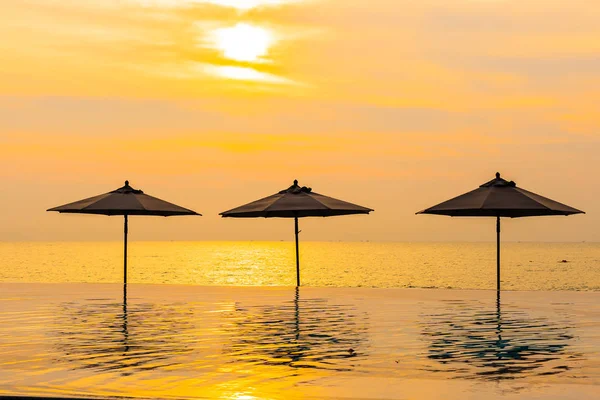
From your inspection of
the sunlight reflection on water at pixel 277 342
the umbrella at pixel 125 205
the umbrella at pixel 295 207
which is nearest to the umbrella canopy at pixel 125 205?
the umbrella at pixel 125 205

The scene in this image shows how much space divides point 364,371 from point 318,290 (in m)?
14.4

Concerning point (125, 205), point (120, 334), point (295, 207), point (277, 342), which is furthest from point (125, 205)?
point (277, 342)

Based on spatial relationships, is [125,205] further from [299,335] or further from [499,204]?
[299,335]

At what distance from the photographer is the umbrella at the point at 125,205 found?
78.1ft

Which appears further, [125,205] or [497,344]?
[125,205]

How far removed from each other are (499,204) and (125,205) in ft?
A: 31.6

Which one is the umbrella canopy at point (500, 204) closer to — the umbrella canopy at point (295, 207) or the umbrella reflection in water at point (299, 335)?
the umbrella canopy at point (295, 207)

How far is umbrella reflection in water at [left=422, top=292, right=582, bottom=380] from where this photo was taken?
11.6 meters

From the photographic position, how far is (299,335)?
15.3m

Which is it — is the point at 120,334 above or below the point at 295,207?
below

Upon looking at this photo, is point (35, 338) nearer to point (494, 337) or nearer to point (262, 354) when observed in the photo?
point (262, 354)

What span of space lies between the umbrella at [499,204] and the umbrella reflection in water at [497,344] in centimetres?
300

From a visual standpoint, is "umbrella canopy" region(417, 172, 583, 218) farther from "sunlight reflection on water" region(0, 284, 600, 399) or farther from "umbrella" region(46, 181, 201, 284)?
"umbrella" region(46, 181, 201, 284)

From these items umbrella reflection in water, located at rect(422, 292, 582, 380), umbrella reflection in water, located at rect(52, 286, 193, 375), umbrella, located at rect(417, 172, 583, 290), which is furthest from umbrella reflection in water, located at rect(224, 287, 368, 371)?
umbrella, located at rect(417, 172, 583, 290)
